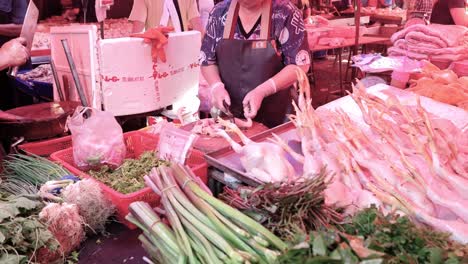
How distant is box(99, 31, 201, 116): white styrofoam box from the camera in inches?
141

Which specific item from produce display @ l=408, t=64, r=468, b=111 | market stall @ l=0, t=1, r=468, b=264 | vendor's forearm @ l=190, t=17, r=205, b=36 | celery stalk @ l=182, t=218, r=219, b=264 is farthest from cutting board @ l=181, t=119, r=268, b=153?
vendor's forearm @ l=190, t=17, r=205, b=36

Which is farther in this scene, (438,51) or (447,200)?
(438,51)

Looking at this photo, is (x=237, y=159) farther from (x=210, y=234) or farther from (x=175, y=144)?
(x=210, y=234)

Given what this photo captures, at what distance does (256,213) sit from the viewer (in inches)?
49.1

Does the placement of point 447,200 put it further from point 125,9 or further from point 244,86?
point 125,9

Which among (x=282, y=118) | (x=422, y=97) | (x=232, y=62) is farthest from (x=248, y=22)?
(x=422, y=97)

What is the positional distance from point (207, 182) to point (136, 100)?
2.15 m

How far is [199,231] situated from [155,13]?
4048mm

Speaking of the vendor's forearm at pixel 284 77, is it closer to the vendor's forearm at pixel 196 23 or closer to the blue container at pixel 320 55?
the vendor's forearm at pixel 196 23

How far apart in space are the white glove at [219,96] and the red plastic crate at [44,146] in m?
0.99

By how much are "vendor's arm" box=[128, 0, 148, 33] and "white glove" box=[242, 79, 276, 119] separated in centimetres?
265

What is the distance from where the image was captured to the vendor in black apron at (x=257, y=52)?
9.12 ft

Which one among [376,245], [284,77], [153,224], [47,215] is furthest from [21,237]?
[284,77]

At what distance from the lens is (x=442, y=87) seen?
8.10ft
